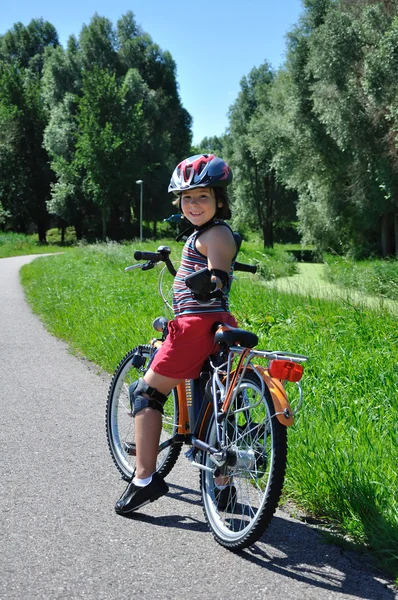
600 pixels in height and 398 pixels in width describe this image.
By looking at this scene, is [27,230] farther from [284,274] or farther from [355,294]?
[355,294]

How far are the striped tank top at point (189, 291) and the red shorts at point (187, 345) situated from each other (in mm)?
30

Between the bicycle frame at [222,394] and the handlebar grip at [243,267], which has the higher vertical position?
the handlebar grip at [243,267]

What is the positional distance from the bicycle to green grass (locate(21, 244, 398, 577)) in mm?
514

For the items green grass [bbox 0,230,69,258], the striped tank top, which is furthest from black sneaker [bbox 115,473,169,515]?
green grass [bbox 0,230,69,258]

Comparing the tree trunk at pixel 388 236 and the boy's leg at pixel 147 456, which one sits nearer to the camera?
the boy's leg at pixel 147 456

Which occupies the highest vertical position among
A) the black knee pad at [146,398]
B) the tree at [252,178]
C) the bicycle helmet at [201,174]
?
the tree at [252,178]

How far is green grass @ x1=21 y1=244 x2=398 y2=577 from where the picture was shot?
3455 millimetres

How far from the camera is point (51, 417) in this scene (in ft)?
18.6

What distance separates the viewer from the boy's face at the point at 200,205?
3449 millimetres

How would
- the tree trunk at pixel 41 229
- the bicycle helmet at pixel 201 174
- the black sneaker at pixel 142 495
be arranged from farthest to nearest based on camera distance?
the tree trunk at pixel 41 229 < the black sneaker at pixel 142 495 < the bicycle helmet at pixel 201 174

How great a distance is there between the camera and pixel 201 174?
337 centimetres

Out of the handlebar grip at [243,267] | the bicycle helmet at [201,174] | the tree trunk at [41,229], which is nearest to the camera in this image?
the bicycle helmet at [201,174]

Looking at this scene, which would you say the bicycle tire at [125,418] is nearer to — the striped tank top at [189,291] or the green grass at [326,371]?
the striped tank top at [189,291]

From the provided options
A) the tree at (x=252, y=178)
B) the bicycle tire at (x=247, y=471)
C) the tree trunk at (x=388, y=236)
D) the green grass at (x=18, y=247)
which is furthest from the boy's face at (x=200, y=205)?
the tree at (x=252, y=178)
